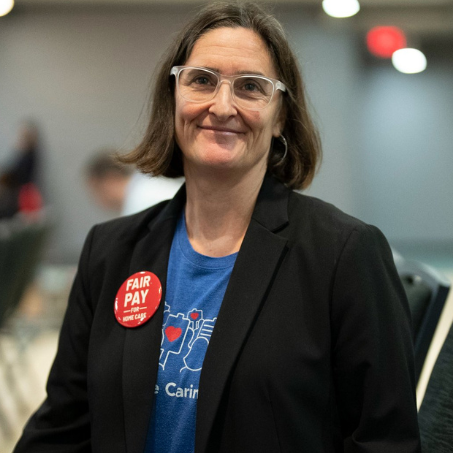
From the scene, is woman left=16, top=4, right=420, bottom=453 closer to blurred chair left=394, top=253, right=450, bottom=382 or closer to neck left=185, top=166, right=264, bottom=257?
neck left=185, top=166, right=264, bottom=257

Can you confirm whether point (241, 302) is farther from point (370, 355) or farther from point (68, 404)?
point (68, 404)

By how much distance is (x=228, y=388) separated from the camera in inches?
52.9

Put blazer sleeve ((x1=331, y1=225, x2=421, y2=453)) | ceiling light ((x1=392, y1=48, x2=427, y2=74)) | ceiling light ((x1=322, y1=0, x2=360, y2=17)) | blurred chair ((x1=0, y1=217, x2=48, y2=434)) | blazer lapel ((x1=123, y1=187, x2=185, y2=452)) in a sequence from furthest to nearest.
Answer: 1. ceiling light ((x1=392, y1=48, x2=427, y2=74))
2. ceiling light ((x1=322, y1=0, x2=360, y2=17))
3. blurred chair ((x1=0, y1=217, x2=48, y2=434))
4. blazer lapel ((x1=123, y1=187, x2=185, y2=452))
5. blazer sleeve ((x1=331, y1=225, x2=421, y2=453))

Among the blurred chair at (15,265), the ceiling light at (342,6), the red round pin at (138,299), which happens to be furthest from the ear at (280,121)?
the ceiling light at (342,6)

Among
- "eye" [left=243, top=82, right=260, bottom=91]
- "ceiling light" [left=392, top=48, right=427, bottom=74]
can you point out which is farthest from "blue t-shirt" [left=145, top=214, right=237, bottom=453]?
"ceiling light" [left=392, top=48, right=427, bottom=74]

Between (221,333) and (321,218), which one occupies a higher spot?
(321,218)

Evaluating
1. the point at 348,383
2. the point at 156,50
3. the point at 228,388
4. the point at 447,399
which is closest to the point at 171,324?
the point at 228,388

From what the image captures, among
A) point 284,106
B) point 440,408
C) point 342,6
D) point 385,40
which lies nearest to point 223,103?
point 284,106

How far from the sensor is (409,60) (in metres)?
10.1

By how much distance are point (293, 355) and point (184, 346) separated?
252mm

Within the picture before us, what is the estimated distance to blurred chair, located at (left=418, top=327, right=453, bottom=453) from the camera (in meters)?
1.32

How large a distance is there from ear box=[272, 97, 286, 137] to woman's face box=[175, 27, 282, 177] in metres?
0.06

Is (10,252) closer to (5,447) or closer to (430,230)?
(5,447)

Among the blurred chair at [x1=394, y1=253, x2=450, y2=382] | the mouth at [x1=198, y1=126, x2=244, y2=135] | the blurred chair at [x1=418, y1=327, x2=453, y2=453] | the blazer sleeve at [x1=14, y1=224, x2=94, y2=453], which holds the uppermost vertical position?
the mouth at [x1=198, y1=126, x2=244, y2=135]
